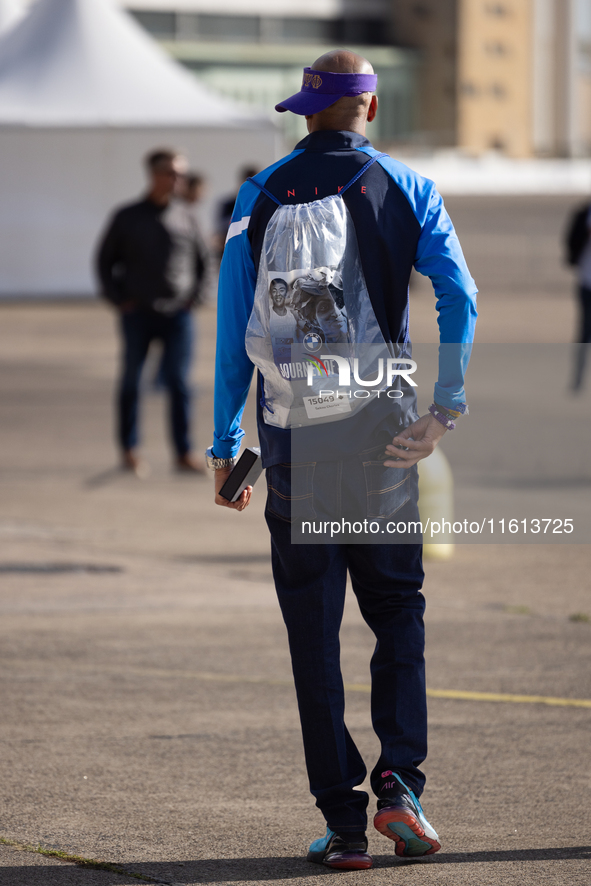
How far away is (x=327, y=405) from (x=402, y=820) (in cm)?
104

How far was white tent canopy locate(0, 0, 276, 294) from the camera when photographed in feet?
76.7

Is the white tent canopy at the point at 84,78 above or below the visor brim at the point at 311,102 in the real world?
below

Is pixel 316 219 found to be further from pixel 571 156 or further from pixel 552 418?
pixel 571 156

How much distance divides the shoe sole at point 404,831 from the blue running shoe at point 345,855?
0.25 feet

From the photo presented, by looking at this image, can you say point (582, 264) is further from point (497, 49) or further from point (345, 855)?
point (497, 49)

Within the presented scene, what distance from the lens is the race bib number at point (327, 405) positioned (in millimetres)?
3428

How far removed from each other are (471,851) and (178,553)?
4296mm

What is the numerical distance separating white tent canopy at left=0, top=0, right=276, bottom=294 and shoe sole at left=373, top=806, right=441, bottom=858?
21.1 metres

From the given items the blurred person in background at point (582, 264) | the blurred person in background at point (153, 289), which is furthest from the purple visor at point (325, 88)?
the blurred person in background at point (582, 264)

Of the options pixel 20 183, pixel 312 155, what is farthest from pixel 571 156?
pixel 312 155

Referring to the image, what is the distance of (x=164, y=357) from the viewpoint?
10016 mm

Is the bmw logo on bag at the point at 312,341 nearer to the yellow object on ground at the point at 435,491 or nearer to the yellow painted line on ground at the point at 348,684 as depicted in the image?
the yellow painted line on ground at the point at 348,684

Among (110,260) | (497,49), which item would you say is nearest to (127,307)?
(110,260)

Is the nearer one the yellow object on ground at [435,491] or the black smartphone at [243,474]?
the black smartphone at [243,474]
